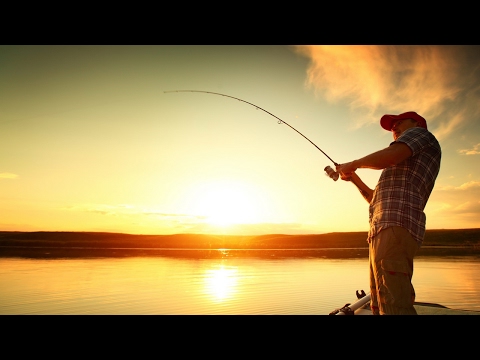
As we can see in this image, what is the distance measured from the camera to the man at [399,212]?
6.57ft

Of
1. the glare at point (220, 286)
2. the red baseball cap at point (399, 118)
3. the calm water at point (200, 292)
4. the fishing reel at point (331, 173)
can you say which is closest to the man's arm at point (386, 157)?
the red baseball cap at point (399, 118)

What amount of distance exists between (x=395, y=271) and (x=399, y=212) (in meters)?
0.33

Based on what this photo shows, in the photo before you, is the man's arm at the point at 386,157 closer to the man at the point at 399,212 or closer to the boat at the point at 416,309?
the man at the point at 399,212

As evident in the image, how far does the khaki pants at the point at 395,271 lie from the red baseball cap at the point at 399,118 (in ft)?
2.40

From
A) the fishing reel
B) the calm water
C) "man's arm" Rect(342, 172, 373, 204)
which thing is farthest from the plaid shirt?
the calm water

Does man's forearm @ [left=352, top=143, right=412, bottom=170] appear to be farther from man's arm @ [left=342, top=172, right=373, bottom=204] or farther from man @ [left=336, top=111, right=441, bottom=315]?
man's arm @ [left=342, top=172, right=373, bottom=204]

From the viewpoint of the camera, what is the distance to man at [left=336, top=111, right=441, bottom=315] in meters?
2.00

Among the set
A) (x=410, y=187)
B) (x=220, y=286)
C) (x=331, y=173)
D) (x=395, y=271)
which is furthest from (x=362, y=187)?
(x=220, y=286)

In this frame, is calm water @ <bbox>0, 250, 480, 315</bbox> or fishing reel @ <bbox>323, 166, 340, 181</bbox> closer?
fishing reel @ <bbox>323, 166, 340, 181</bbox>

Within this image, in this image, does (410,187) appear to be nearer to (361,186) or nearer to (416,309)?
(361,186)

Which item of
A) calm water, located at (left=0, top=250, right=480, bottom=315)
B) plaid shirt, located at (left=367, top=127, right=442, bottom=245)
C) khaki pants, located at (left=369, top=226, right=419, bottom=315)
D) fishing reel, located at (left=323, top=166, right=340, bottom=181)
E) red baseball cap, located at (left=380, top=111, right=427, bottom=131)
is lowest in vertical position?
calm water, located at (left=0, top=250, right=480, bottom=315)

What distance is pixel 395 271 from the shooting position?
2.00 meters
